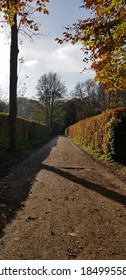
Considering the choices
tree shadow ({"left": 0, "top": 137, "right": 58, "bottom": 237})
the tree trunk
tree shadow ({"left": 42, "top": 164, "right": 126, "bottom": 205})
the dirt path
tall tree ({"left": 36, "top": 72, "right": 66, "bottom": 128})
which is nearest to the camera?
the dirt path

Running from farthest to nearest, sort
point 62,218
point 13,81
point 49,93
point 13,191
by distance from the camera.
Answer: point 49,93 → point 13,81 → point 13,191 → point 62,218

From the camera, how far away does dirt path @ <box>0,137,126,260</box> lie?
12.2 feet

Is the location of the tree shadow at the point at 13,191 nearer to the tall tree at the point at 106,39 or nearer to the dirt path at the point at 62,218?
the dirt path at the point at 62,218

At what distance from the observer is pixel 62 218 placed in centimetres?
496

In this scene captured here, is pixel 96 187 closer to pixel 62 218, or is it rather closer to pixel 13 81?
pixel 62 218

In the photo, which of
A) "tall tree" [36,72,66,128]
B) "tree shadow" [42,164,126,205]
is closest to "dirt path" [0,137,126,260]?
"tree shadow" [42,164,126,205]

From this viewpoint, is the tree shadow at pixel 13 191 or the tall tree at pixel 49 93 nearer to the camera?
the tree shadow at pixel 13 191

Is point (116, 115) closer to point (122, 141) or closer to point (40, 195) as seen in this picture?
point (122, 141)

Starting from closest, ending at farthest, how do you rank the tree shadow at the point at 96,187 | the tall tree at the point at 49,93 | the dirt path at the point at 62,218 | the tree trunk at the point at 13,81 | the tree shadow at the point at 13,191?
the dirt path at the point at 62,218 → the tree shadow at the point at 13,191 → the tree shadow at the point at 96,187 → the tree trunk at the point at 13,81 → the tall tree at the point at 49,93

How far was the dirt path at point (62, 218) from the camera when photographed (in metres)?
3.71

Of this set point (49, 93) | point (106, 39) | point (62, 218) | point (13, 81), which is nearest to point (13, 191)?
point (62, 218)

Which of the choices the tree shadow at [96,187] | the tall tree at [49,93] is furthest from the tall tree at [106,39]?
the tall tree at [49,93]

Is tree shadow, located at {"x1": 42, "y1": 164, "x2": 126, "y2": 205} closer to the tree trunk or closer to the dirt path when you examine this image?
the dirt path

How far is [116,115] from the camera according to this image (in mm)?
12812
